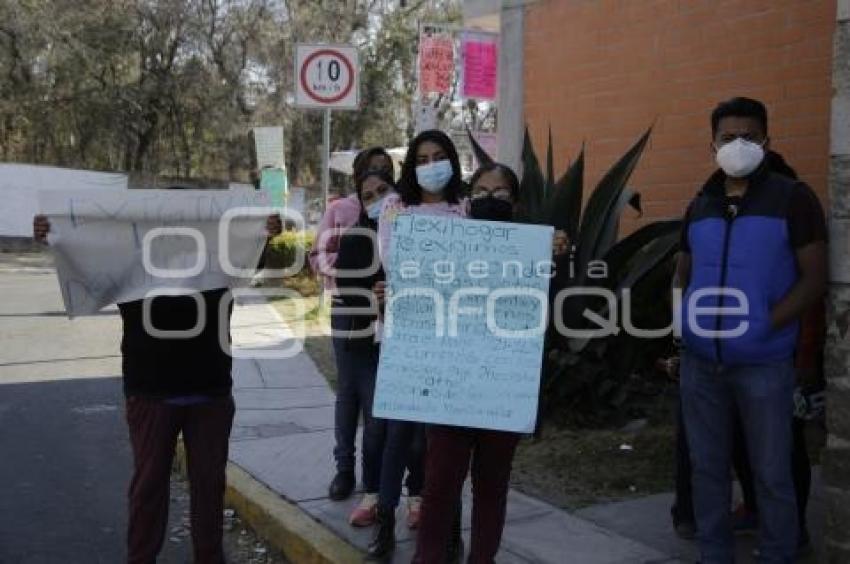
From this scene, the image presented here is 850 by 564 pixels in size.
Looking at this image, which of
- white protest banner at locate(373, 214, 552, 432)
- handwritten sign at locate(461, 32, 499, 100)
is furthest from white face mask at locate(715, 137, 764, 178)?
handwritten sign at locate(461, 32, 499, 100)

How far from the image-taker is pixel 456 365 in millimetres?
3566

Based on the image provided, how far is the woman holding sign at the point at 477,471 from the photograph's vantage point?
11.6 feet

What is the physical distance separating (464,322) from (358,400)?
1.42m

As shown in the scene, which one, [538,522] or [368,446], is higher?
[368,446]

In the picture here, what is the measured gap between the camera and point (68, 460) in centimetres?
617

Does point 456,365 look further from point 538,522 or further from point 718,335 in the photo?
point 538,522

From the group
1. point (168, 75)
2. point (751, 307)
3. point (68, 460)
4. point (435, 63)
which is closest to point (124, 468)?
point (68, 460)

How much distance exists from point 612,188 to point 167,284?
10.8 ft

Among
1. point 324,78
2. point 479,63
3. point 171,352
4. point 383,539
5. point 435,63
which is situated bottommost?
point 383,539

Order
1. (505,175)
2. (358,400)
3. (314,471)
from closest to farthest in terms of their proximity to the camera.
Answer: (505,175), (358,400), (314,471)

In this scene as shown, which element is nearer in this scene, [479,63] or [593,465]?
[593,465]

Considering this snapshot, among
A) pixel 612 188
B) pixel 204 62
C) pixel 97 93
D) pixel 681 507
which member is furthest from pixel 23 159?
pixel 681 507

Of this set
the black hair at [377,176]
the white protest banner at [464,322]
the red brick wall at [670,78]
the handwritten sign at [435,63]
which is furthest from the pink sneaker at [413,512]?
the handwritten sign at [435,63]

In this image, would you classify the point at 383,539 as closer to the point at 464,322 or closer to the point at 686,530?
the point at 464,322
